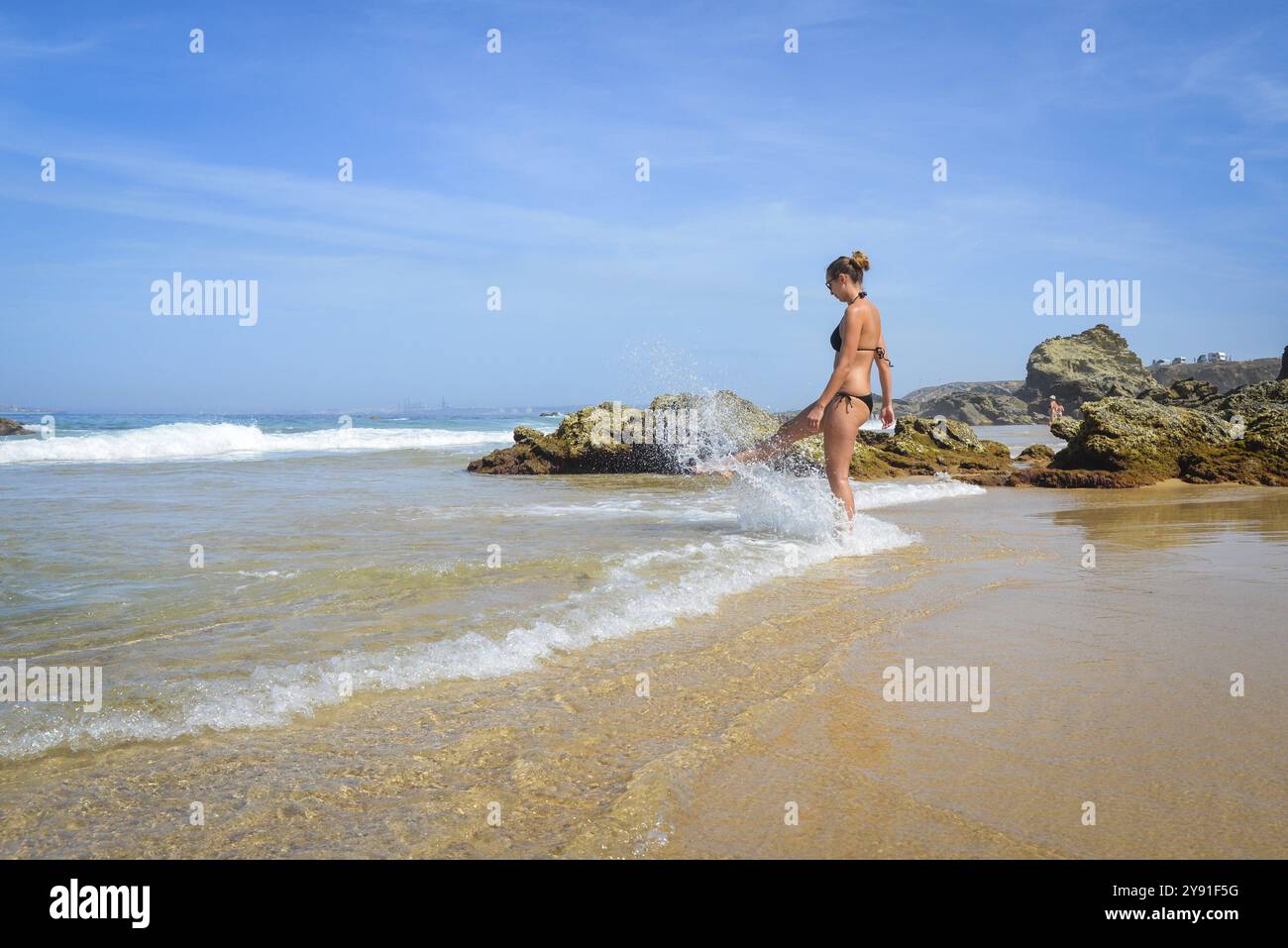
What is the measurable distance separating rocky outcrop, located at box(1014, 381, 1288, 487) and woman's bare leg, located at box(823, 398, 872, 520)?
23.9ft

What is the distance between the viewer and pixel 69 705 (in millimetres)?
3148

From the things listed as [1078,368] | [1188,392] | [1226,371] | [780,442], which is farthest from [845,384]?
[1226,371]

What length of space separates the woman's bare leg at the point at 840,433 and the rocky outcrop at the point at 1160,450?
7.30 m

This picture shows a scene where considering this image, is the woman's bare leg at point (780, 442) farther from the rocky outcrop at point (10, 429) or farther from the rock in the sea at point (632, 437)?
the rocky outcrop at point (10, 429)

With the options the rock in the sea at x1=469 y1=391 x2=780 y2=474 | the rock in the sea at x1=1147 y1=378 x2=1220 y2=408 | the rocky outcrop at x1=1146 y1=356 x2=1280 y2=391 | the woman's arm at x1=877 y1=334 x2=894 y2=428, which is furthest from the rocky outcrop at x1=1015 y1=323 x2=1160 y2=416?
the woman's arm at x1=877 y1=334 x2=894 y2=428

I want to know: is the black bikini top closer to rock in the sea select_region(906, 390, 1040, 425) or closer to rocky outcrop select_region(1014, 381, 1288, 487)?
rocky outcrop select_region(1014, 381, 1288, 487)

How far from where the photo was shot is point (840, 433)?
7.61 metres

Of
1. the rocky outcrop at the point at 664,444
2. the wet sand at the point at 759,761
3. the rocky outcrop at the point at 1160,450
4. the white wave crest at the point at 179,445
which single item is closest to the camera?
the wet sand at the point at 759,761

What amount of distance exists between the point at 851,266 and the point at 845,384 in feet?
3.39

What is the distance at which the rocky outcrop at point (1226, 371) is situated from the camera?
285 ft

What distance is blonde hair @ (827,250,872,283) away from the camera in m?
7.29

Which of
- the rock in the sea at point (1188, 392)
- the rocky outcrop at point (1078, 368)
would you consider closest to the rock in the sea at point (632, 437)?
the rock in the sea at point (1188, 392)

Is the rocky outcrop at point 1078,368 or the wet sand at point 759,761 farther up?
the rocky outcrop at point 1078,368
